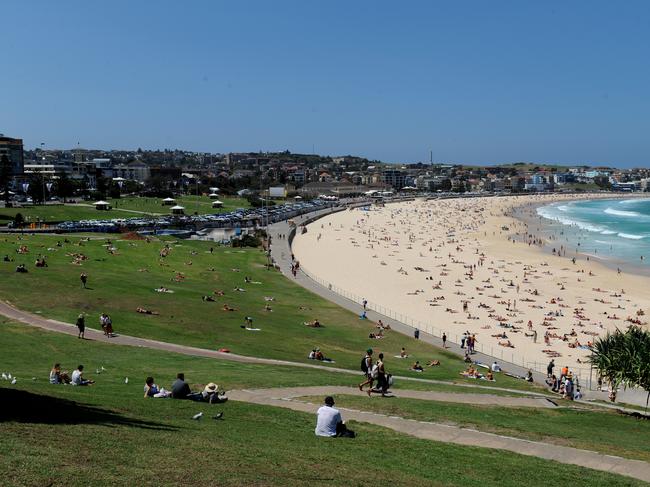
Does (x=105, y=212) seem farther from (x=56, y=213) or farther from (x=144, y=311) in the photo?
(x=144, y=311)

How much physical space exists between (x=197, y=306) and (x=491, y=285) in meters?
27.6

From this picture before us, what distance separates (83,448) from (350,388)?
8.51 m

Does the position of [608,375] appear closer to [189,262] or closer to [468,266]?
[189,262]

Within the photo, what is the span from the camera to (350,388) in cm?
1614

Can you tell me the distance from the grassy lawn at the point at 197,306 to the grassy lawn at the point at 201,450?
902 centimetres

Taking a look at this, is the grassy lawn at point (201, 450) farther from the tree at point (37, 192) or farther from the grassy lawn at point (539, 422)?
the tree at point (37, 192)

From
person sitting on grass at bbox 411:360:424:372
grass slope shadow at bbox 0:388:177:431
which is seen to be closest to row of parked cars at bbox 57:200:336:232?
person sitting on grass at bbox 411:360:424:372

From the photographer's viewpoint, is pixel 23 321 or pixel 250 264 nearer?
pixel 23 321

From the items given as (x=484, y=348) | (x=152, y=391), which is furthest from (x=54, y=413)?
(x=484, y=348)

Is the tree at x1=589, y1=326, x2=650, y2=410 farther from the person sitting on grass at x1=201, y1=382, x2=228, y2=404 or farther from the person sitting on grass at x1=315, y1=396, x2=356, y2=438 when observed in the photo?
the person sitting on grass at x1=201, y1=382, x2=228, y2=404

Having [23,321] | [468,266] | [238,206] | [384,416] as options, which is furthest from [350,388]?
[238,206]

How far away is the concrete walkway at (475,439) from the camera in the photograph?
36.6 ft

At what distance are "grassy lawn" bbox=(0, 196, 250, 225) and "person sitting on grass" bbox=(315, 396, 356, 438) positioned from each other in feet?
187

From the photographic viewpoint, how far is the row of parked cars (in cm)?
6304
